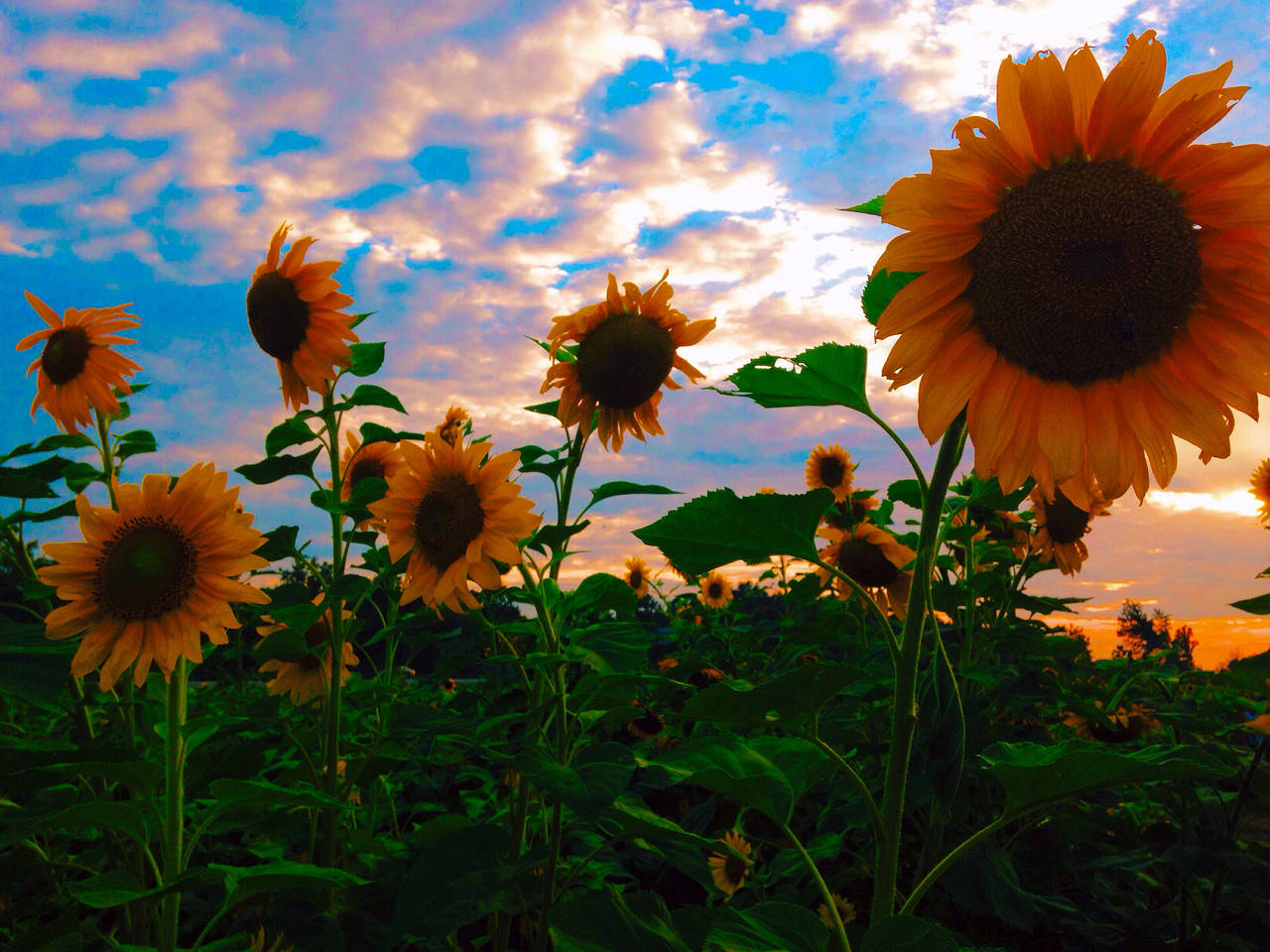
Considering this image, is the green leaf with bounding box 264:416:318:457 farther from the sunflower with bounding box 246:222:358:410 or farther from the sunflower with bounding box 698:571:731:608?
the sunflower with bounding box 698:571:731:608

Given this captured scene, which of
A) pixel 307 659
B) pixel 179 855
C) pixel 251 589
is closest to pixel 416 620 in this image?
pixel 307 659

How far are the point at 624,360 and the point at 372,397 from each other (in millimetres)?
960

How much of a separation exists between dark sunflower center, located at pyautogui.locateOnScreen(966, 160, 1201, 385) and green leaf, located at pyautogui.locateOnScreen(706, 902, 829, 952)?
1003mm

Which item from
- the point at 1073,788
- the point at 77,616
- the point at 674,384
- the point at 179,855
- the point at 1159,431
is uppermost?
the point at 674,384

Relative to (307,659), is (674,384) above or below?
above

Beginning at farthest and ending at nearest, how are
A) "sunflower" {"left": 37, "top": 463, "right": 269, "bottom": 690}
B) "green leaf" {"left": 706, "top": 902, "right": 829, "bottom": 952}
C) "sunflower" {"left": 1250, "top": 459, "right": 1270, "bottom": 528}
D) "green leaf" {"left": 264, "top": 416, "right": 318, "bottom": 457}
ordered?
"sunflower" {"left": 1250, "top": 459, "right": 1270, "bottom": 528} < "green leaf" {"left": 264, "top": 416, "right": 318, "bottom": 457} < "sunflower" {"left": 37, "top": 463, "right": 269, "bottom": 690} < "green leaf" {"left": 706, "top": 902, "right": 829, "bottom": 952}

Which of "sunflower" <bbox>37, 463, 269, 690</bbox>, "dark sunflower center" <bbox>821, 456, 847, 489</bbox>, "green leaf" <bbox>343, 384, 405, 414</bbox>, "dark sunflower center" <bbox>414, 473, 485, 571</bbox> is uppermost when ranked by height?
"dark sunflower center" <bbox>821, 456, 847, 489</bbox>

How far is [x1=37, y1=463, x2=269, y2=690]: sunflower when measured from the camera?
2375 millimetres

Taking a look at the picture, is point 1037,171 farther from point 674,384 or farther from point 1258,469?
point 1258,469

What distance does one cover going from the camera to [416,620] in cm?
345

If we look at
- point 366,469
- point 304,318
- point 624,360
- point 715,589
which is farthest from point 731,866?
point 715,589

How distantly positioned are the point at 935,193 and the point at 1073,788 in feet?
3.20

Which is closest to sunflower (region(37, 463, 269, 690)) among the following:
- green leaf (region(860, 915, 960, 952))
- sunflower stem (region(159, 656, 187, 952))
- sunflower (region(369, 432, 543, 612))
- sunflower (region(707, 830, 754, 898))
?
sunflower stem (region(159, 656, 187, 952))

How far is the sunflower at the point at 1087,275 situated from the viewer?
1.33 meters
